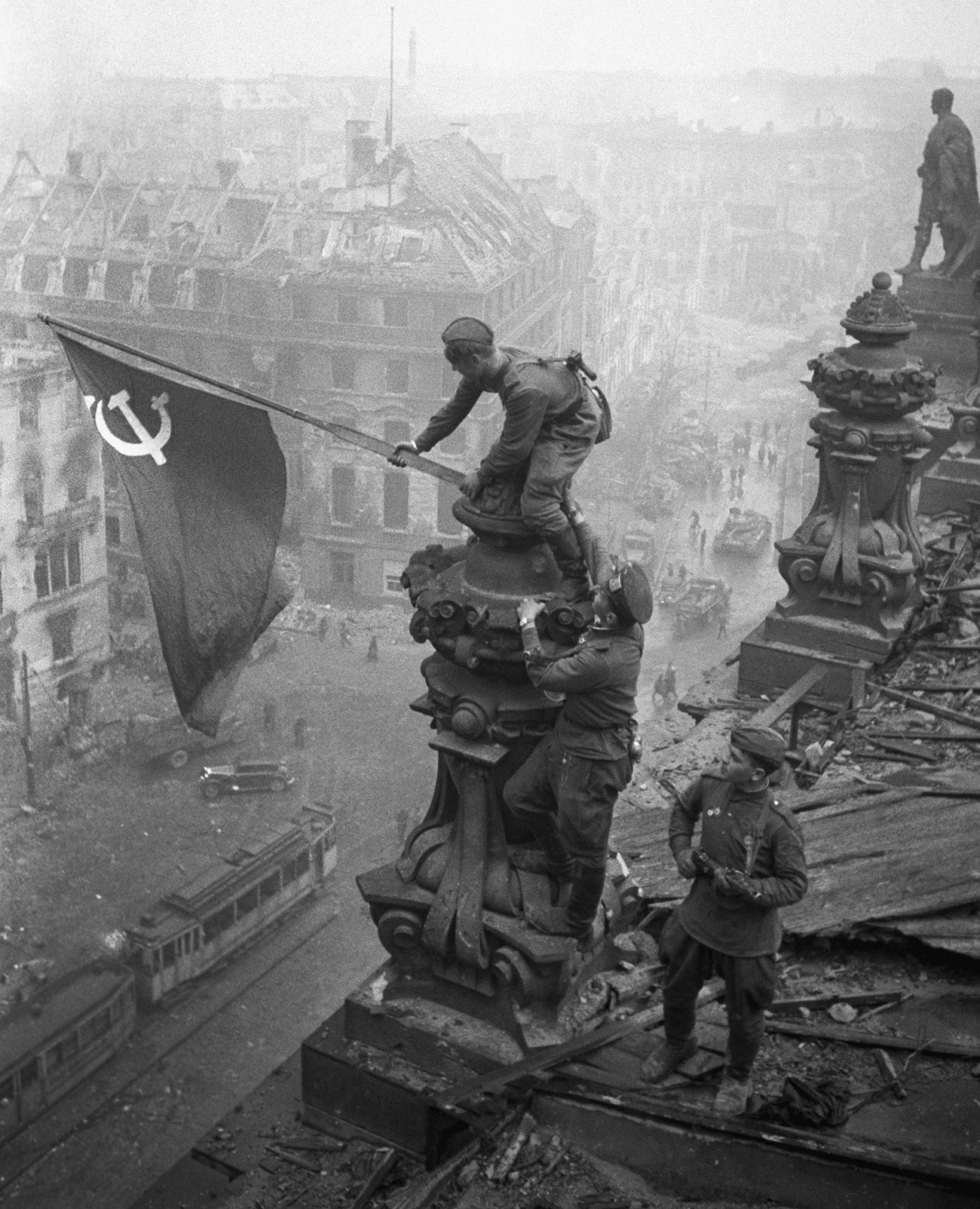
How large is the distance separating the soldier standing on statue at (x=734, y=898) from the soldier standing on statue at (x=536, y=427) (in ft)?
4.45

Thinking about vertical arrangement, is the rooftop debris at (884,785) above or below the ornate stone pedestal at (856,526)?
below

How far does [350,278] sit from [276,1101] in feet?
113

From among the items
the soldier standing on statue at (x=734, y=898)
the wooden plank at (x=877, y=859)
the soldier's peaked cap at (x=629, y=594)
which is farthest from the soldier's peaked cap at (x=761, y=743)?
the wooden plank at (x=877, y=859)

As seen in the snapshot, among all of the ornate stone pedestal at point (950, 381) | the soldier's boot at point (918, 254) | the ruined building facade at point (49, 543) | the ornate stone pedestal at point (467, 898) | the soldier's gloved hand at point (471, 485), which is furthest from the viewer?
the ruined building facade at point (49, 543)

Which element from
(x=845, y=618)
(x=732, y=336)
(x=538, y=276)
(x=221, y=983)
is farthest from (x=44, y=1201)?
(x=732, y=336)

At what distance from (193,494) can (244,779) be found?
75.5 ft

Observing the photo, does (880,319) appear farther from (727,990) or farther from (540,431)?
(727,990)

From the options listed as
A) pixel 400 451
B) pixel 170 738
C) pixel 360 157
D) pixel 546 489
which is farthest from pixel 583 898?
pixel 360 157

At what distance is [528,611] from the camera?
21.9 ft

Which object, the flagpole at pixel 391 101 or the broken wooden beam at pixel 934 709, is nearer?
→ the broken wooden beam at pixel 934 709

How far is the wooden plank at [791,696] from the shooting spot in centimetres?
1160

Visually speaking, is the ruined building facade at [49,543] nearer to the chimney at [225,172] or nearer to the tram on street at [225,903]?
the tram on street at [225,903]

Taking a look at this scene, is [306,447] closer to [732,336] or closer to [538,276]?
[538,276]

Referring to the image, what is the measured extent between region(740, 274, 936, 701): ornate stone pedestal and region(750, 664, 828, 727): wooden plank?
83mm
